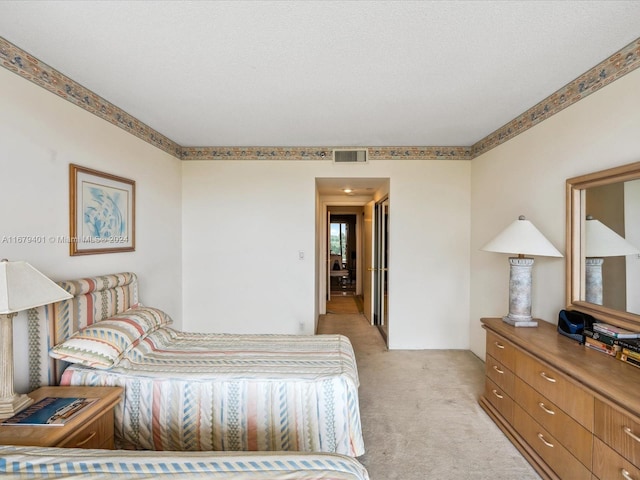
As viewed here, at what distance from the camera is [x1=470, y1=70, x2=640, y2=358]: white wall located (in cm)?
176

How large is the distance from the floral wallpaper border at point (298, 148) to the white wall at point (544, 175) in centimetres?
8

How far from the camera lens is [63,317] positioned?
182 centimetres

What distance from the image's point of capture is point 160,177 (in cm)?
321

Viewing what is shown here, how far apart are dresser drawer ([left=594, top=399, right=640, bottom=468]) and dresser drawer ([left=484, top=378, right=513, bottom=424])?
0.76m

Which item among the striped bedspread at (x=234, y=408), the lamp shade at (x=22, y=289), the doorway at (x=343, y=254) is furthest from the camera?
the doorway at (x=343, y=254)

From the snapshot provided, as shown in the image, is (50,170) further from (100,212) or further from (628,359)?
(628,359)

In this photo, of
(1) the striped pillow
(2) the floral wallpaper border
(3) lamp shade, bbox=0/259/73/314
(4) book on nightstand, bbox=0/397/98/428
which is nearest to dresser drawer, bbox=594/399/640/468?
(2) the floral wallpaper border

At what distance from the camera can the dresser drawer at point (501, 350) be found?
2.05 metres

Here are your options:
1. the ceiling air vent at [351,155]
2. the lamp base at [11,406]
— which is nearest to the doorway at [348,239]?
the ceiling air vent at [351,155]

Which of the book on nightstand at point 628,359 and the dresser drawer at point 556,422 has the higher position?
the book on nightstand at point 628,359

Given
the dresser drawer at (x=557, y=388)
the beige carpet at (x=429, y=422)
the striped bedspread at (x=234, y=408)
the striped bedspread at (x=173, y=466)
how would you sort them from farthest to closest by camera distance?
the beige carpet at (x=429, y=422) → the striped bedspread at (x=234, y=408) → the dresser drawer at (x=557, y=388) → the striped bedspread at (x=173, y=466)

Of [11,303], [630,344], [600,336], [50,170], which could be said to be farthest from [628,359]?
[50,170]

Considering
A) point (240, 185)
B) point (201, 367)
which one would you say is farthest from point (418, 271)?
point (201, 367)

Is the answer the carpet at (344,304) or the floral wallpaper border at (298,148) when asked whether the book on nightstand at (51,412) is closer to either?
the floral wallpaper border at (298,148)
